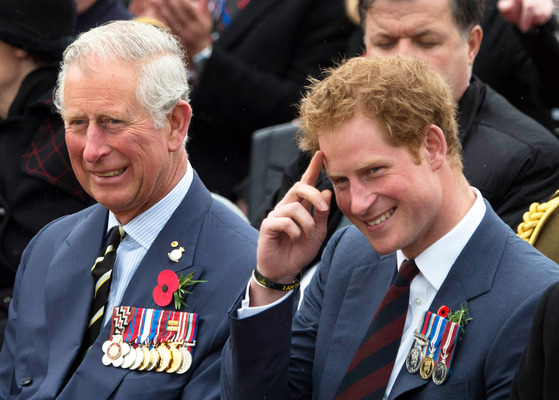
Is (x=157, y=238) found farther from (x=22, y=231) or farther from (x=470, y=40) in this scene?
(x=470, y=40)

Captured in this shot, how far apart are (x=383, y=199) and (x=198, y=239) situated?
3.13ft

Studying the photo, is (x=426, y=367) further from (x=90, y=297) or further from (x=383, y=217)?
(x=90, y=297)

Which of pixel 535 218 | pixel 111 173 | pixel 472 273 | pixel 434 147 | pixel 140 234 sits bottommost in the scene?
pixel 140 234

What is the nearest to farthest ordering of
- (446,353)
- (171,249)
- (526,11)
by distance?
1. (446,353)
2. (171,249)
3. (526,11)

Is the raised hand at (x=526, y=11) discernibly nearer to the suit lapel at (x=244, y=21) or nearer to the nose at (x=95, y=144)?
the suit lapel at (x=244, y=21)

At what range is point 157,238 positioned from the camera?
11.3 ft

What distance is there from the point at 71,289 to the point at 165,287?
1.44ft

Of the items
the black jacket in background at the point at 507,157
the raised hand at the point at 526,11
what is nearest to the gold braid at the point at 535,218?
the black jacket in background at the point at 507,157

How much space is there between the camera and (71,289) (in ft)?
11.5

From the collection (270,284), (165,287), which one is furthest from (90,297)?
(270,284)

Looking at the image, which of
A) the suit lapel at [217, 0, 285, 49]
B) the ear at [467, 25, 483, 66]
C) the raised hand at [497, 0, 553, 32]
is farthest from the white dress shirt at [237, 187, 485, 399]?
the suit lapel at [217, 0, 285, 49]

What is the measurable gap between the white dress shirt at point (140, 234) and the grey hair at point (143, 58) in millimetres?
291

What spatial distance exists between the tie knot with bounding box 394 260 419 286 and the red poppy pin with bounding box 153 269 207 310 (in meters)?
0.81

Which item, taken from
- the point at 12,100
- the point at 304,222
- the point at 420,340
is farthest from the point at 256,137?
the point at 420,340
